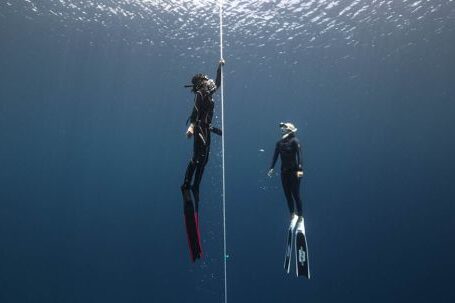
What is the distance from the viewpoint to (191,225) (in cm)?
519

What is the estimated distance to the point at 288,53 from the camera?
22.5 m

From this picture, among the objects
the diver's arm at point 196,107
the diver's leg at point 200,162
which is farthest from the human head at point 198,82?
the diver's leg at point 200,162

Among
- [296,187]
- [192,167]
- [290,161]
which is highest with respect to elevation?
[290,161]

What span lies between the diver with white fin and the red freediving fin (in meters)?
3.11

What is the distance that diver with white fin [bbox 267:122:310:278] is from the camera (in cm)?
768

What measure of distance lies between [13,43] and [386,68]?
24.2 meters

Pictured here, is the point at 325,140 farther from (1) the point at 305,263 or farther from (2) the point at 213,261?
(1) the point at 305,263

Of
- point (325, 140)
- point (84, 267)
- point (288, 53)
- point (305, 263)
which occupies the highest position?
point (288, 53)

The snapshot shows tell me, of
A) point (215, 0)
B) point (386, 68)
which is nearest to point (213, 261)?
point (386, 68)

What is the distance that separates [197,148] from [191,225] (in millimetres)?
1200

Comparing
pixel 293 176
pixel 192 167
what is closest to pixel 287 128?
pixel 293 176

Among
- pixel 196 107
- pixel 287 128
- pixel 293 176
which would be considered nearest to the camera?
pixel 196 107

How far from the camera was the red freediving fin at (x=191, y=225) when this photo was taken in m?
5.16

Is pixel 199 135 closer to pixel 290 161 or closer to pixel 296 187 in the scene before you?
pixel 290 161
